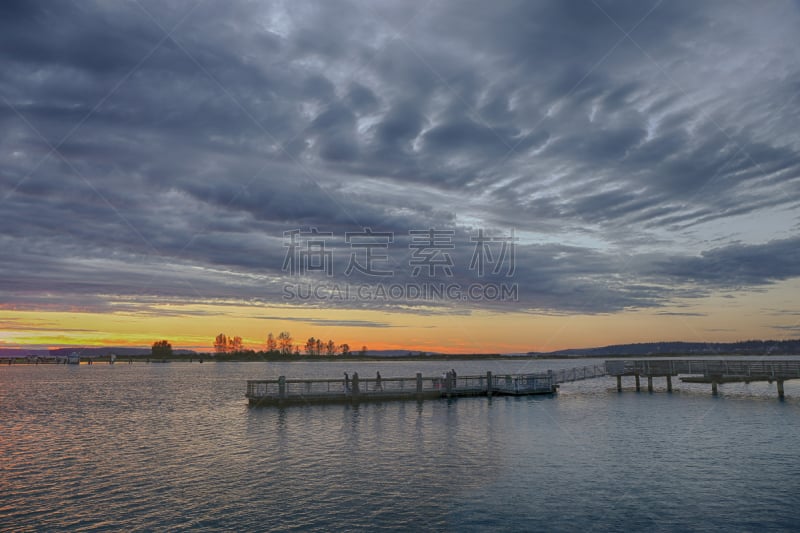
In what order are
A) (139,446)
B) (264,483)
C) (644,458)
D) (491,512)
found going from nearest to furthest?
(491,512) → (264,483) → (644,458) → (139,446)

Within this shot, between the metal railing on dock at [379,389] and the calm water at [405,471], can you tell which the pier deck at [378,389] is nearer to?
the metal railing on dock at [379,389]

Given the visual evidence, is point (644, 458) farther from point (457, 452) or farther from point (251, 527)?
point (251, 527)

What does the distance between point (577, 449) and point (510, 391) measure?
32978mm

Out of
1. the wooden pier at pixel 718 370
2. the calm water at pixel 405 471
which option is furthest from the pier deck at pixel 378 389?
the wooden pier at pixel 718 370

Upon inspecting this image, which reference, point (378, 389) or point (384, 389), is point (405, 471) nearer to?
point (378, 389)

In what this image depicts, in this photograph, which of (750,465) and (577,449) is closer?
(750,465)

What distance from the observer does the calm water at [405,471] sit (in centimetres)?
1956

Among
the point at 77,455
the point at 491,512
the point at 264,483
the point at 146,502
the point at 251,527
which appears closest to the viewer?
the point at 251,527

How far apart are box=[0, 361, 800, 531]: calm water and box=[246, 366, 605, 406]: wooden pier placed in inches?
196

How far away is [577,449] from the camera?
31.8 metres

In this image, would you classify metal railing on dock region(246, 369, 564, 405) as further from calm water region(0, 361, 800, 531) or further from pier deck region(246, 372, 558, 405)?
calm water region(0, 361, 800, 531)

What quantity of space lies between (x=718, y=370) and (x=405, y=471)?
5749cm

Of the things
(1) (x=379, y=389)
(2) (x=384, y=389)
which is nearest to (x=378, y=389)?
(1) (x=379, y=389)

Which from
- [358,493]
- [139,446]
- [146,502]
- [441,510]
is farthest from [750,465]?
[139,446]
